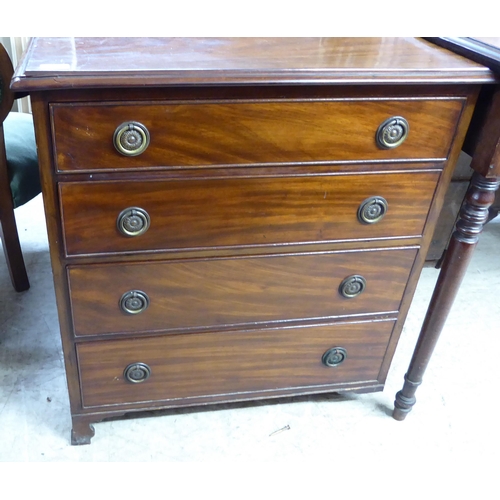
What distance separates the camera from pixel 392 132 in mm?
1060

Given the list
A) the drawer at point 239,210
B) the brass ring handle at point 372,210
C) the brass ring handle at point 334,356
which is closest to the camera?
the drawer at point 239,210

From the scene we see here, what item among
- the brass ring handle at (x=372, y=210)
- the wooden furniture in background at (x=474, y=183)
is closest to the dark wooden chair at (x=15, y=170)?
the brass ring handle at (x=372, y=210)

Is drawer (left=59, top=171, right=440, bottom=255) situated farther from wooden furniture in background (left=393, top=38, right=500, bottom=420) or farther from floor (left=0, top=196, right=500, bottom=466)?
floor (left=0, top=196, right=500, bottom=466)

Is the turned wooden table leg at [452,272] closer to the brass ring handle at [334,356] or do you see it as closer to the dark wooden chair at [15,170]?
the brass ring handle at [334,356]

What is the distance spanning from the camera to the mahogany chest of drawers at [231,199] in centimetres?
94

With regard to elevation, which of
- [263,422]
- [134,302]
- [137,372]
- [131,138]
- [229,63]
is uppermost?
[229,63]

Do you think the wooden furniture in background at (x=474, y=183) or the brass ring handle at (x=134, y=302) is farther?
the brass ring handle at (x=134, y=302)

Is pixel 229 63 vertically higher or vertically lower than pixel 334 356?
higher

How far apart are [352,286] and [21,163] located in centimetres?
98

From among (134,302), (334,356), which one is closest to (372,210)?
(334,356)

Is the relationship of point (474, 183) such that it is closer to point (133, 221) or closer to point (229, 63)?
point (229, 63)

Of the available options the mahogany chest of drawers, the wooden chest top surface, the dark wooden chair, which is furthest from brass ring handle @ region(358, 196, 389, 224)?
the dark wooden chair

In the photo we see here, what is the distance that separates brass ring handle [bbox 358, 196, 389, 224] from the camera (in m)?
1.15

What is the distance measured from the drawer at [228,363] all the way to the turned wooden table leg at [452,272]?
0.33 feet
